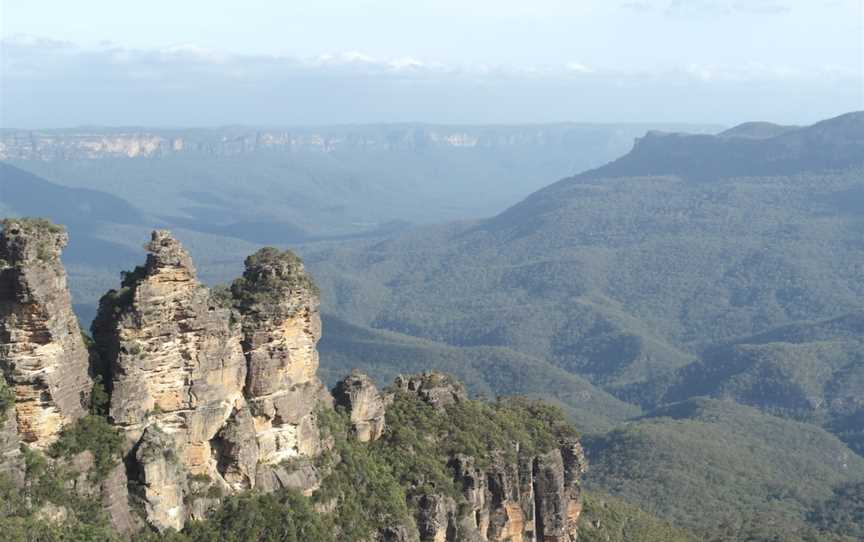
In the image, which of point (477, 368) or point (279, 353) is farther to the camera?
point (477, 368)

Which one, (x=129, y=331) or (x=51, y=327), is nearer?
(x=51, y=327)

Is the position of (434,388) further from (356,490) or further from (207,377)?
(207,377)

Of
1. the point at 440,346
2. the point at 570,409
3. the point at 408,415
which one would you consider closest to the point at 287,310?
the point at 408,415

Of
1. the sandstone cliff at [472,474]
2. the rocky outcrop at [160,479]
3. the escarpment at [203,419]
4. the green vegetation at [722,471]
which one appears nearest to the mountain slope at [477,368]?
the green vegetation at [722,471]

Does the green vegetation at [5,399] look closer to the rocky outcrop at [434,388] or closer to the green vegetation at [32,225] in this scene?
the green vegetation at [32,225]

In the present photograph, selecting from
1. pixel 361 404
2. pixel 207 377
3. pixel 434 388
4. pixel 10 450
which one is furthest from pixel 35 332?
pixel 434 388

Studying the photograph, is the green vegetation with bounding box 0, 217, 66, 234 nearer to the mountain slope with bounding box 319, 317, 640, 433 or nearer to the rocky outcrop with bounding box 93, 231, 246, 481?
the rocky outcrop with bounding box 93, 231, 246, 481

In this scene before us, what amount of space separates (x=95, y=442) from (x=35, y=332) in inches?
146

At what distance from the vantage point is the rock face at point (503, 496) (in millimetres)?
39438

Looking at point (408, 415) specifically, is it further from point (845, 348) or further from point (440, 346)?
point (845, 348)

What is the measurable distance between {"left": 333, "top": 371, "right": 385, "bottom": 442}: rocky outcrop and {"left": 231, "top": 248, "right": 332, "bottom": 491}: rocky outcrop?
3.80 metres

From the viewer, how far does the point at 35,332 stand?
1086 inches

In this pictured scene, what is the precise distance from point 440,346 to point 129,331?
128 m

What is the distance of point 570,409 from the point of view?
130 m
